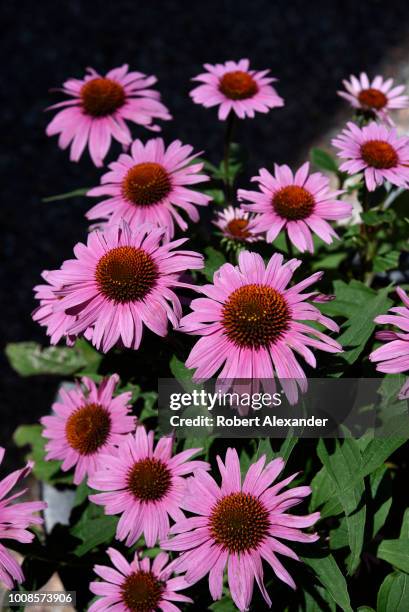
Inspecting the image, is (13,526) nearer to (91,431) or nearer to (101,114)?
(91,431)

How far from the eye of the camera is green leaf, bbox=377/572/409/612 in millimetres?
959

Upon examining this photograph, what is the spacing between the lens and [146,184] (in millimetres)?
1148

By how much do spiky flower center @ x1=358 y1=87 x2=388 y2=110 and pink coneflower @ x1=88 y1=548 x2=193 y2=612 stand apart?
103 cm

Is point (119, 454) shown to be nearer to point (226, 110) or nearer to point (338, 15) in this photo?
point (226, 110)

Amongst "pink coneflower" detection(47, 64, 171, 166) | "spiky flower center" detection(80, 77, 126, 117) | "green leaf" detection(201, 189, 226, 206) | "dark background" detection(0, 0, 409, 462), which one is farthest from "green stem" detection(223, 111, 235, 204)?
"dark background" detection(0, 0, 409, 462)

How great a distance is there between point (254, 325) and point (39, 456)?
904mm

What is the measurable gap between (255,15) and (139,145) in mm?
2623

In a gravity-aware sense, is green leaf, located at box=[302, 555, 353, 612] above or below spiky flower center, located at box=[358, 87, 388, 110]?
below

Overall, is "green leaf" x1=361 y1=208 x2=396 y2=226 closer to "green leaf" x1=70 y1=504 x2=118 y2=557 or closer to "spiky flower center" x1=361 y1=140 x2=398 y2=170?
"spiky flower center" x1=361 y1=140 x2=398 y2=170

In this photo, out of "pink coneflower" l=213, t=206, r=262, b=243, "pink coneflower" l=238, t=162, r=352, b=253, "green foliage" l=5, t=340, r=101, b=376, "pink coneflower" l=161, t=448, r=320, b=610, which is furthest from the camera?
"green foliage" l=5, t=340, r=101, b=376

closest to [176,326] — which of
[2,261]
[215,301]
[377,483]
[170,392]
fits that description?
[215,301]

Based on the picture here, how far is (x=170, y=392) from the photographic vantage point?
1.10m

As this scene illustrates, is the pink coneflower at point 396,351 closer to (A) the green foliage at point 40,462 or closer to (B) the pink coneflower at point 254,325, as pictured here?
(B) the pink coneflower at point 254,325

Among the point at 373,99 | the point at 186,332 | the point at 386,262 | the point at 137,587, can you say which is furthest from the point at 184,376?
the point at 373,99
